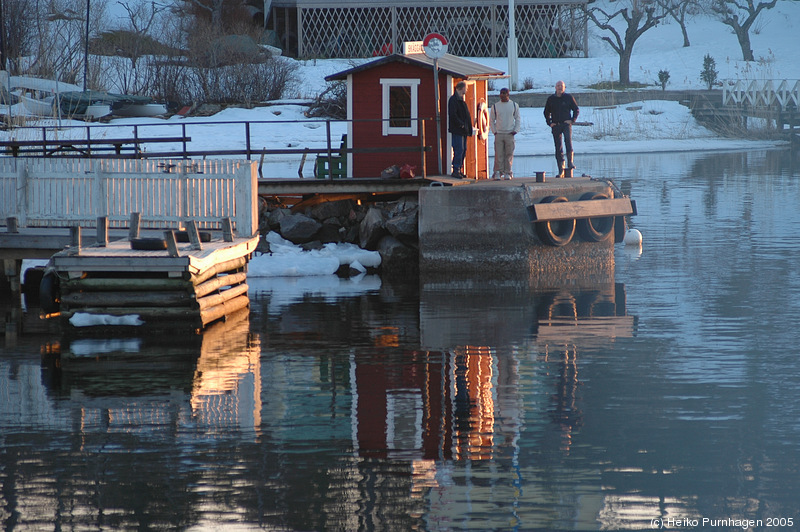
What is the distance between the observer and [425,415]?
31.8 ft

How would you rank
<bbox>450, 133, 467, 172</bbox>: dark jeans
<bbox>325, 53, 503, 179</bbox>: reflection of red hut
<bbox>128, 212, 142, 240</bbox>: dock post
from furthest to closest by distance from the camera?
<bbox>325, 53, 503, 179</bbox>: reflection of red hut
<bbox>450, 133, 467, 172</bbox>: dark jeans
<bbox>128, 212, 142, 240</bbox>: dock post

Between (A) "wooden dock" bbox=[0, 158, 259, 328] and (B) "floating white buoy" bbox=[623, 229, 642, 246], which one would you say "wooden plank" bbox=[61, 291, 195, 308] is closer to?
(A) "wooden dock" bbox=[0, 158, 259, 328]

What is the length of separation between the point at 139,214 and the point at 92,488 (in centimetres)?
801

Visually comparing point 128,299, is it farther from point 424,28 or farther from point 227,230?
point 424,28

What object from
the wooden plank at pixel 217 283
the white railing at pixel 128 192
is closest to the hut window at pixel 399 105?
the white railing at pixel 128 192

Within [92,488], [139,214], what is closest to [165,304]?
[139,214]

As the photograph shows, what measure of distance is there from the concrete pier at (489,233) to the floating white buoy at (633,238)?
2.56 m

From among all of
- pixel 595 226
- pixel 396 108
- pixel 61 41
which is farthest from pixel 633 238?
Answer: pixel 61 41

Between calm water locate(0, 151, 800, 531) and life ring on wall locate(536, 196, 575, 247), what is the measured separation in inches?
62.4

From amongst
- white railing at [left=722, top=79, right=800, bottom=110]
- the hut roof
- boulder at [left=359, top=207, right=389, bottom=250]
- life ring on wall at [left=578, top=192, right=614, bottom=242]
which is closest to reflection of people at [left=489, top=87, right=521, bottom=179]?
the hut roof

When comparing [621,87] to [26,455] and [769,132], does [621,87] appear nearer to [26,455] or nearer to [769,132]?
[769,132]

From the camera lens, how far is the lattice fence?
5547cm

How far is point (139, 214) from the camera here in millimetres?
15484

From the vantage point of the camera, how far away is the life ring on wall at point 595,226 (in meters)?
18.7
